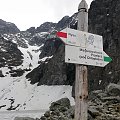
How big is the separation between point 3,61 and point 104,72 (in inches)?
3592

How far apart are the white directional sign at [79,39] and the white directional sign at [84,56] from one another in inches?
4.0

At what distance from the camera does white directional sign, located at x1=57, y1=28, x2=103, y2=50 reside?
21.8ft

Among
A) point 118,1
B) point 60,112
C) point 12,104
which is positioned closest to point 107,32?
point 118,1

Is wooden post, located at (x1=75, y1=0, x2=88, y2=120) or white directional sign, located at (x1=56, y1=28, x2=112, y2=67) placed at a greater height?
white directional sign, located at (x1=56, y1=28, x2=112, y2=67)

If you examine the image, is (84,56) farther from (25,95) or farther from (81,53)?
(25,95)

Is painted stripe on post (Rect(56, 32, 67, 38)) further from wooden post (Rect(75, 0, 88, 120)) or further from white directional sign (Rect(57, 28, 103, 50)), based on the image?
wooden post (Rect(75, 0, 88, 120))

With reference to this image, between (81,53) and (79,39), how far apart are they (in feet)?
1.08

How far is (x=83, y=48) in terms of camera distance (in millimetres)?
6863

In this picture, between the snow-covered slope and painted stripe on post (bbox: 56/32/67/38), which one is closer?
painted stripe on post (bbox: 56/32/67/38)

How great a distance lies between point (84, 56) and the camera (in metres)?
6.81

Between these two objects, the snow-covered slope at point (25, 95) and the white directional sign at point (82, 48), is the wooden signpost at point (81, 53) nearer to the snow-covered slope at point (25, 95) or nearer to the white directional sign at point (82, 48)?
the white directional sign at point (82, 48)

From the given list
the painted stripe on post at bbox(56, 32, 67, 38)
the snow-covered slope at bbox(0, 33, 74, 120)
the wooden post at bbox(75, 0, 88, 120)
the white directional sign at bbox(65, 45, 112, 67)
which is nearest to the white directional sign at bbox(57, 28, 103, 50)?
the painted stripe on post at bbox(56, 32, 67, 38)

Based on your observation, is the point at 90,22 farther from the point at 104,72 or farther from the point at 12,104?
the point at 12,104

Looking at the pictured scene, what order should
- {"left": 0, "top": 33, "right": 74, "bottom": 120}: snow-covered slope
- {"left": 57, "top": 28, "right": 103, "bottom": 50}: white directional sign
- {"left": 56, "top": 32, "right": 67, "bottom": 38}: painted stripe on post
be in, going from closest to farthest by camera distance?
{"left": 56, "top": 32, "right": 67, "bottom": 38}: painted stripe on post < {"left": 57, "top": 28, "right": 103, "bottom": 50}: white directional sign < {"left": 0, "top": 33, "right": 74, "bottom": 120}: snow-covered slope
